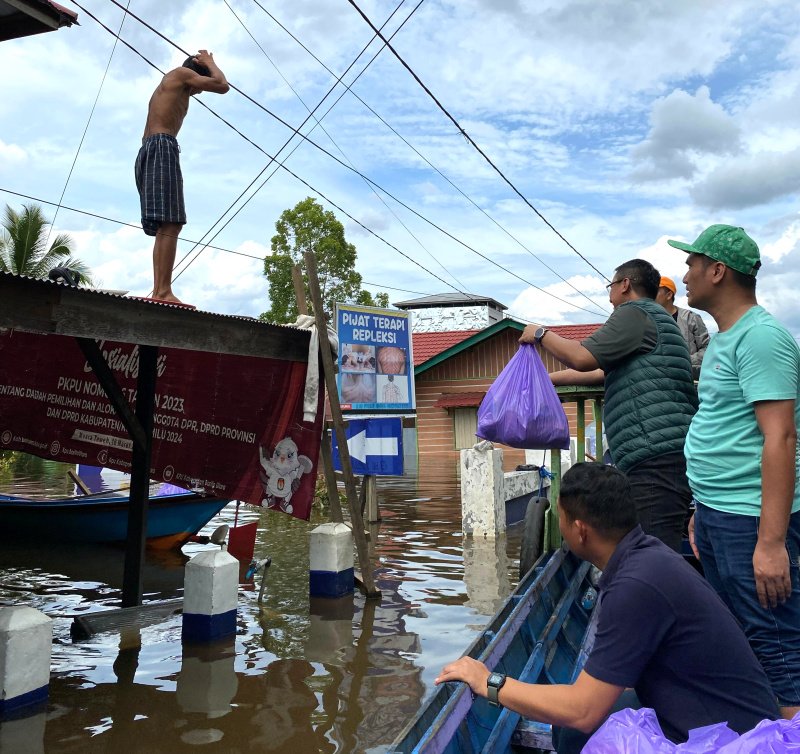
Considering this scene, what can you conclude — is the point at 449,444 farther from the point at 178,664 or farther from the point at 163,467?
the point at 178,664

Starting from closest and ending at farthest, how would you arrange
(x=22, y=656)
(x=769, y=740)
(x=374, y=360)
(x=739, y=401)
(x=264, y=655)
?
(x=769, y=740), (x=739, y=401), (x=22, y=656), (x=264, y=655), (x=374, y=360)

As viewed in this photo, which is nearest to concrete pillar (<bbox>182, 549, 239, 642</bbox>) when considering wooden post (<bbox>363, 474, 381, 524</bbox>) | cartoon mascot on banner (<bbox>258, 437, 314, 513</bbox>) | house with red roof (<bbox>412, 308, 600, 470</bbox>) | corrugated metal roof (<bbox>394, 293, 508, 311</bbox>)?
cartoon mascot on banner (<bbox>258, 437, 314, 513</bbox>)

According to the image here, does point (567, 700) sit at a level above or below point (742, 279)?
below

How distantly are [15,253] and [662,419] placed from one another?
23960 mm

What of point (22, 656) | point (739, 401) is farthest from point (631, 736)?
point (22, 656)

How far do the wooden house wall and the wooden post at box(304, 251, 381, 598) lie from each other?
17.3 meters

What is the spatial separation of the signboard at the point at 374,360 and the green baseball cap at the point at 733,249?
6995 mm

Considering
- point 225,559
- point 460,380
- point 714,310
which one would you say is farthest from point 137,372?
point 460,380

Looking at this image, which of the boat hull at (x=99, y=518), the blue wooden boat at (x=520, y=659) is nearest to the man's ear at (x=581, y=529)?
the blue wooden boat at (x=520, y=659)

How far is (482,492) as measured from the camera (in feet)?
34.5

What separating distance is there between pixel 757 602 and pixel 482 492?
791 centimetres

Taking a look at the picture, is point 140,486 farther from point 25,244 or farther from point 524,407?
point 25,244

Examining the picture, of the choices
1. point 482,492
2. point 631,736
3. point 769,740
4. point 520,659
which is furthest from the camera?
point 482,492

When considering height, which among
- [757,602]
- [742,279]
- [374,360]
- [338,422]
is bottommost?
[757,602]
